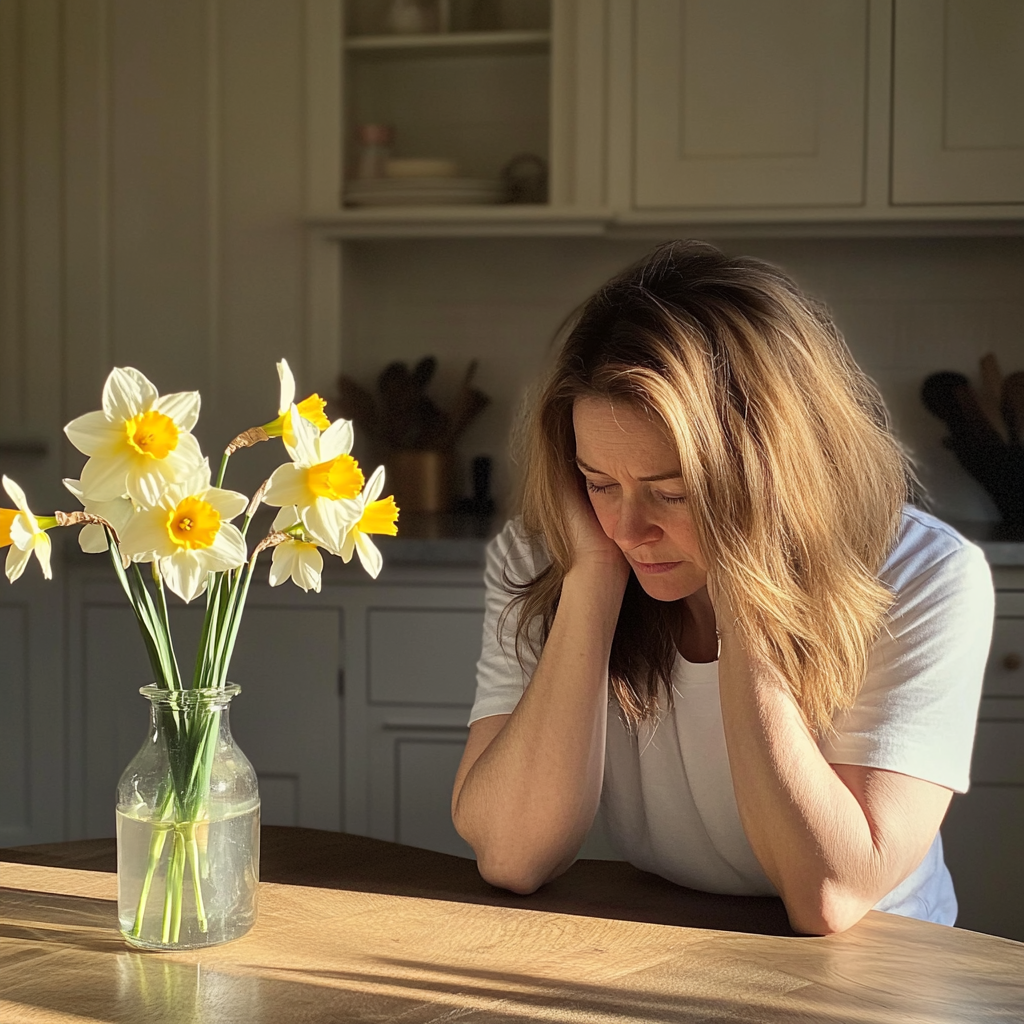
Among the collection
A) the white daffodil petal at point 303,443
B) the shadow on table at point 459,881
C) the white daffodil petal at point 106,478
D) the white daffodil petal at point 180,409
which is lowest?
the shadow on table at point 459,881

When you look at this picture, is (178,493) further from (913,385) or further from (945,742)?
(913,385)

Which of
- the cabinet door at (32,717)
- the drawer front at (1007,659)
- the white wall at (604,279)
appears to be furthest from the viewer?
the white wall at (604,279)

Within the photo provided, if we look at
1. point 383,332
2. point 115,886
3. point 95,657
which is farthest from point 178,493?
point 383,332

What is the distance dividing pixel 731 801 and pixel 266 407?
6.07 ft

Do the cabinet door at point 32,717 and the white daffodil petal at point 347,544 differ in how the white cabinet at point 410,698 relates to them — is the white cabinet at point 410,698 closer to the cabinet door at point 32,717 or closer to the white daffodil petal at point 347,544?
the cabinet door at point 32,717

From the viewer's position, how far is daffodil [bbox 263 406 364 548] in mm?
798

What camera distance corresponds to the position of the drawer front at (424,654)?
2.39 metres

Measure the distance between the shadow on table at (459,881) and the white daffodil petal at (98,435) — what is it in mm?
438

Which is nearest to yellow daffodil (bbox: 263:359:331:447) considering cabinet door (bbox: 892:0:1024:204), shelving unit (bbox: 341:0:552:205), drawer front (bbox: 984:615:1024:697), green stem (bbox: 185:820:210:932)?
green stem (bbox: 185:820:210:932)

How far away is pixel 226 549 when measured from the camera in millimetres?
764

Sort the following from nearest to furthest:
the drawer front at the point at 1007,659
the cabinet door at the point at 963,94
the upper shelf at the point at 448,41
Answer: the drawer front at the point at 1007,659, the cabinet door at the point at 963,94, the upper shelf at the point at 448,41

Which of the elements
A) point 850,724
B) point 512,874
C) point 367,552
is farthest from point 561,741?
point 367,552

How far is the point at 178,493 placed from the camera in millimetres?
760

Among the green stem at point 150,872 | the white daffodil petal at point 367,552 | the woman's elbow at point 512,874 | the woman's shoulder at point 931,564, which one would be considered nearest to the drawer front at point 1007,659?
the woman's shoulder at point 931,564
